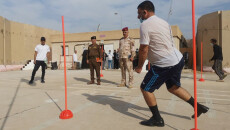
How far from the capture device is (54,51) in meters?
23.7

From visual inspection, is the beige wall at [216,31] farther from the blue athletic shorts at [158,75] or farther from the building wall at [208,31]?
the blue athletic shorts at [158,75]

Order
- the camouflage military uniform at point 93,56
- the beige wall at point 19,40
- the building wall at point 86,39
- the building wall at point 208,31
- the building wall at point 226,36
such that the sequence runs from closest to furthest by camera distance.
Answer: the camouflage military uniform at point 93,56 < the building wall at point 226,36 < the building wall at point 208,31 < the building wall at point 86,39 < the beige wall at point 19,40

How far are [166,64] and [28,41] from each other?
25.3 meters

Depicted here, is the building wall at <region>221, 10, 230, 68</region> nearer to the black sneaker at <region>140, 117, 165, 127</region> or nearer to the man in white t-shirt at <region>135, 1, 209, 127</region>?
the man in white t-shirt at <region>135, 1, 209, 127</region>

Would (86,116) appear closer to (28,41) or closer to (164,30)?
(164,30)

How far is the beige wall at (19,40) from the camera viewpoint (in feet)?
70.6

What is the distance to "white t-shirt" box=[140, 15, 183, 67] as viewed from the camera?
2.74 metres

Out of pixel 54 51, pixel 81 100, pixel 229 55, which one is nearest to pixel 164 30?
pixel 81 100

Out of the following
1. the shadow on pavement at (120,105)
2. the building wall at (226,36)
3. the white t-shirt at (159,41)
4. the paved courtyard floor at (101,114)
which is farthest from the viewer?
the building wall at (226,36)

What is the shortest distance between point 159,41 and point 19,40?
23981 mm

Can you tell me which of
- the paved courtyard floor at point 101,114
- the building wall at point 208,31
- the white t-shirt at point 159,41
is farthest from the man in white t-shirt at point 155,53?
the building wall at point 208,31

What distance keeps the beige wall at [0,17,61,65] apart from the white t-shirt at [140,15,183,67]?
820 inches

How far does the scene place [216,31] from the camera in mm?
14055

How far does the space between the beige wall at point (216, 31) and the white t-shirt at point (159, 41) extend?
12.5 metres
